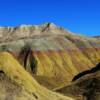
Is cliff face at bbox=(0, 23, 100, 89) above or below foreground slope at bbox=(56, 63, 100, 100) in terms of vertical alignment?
above

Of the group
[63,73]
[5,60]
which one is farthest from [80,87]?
[63,73]

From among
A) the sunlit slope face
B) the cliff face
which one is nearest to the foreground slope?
the sunlit slope face

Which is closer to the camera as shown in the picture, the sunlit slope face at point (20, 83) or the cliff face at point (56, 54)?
the sunlit slope face at point (20, 83)

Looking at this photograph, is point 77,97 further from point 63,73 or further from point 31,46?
point 31,46

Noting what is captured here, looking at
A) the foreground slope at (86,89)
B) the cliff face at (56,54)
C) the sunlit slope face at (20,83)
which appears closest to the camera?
the sunlit slope face at (20,83)

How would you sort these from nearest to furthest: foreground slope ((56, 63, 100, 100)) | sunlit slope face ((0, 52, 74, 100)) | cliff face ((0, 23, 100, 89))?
sunlit slope face ((0, 52, 74, 100)) → foreground slope ((56, 63, 100, 100)) → cliff face ((0, 23, 100, 89))

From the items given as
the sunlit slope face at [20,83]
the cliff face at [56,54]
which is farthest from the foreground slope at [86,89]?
the cliff face at [56,54]

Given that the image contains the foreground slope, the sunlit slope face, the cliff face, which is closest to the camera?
the sunlit slope face

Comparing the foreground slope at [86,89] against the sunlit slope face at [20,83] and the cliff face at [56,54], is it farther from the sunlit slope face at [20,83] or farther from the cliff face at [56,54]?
the cliff face at [56,54]

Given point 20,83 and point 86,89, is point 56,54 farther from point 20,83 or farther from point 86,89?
point 20,83

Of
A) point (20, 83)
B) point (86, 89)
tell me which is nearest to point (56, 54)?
point (86, 89)

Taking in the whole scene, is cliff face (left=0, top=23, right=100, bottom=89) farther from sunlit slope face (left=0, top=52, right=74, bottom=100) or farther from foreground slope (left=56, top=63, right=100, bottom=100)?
sunlit slope face (left=0, top=52, right=74, bottom=100)

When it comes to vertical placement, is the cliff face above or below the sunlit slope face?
above

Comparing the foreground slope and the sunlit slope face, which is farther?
the foreground slope
